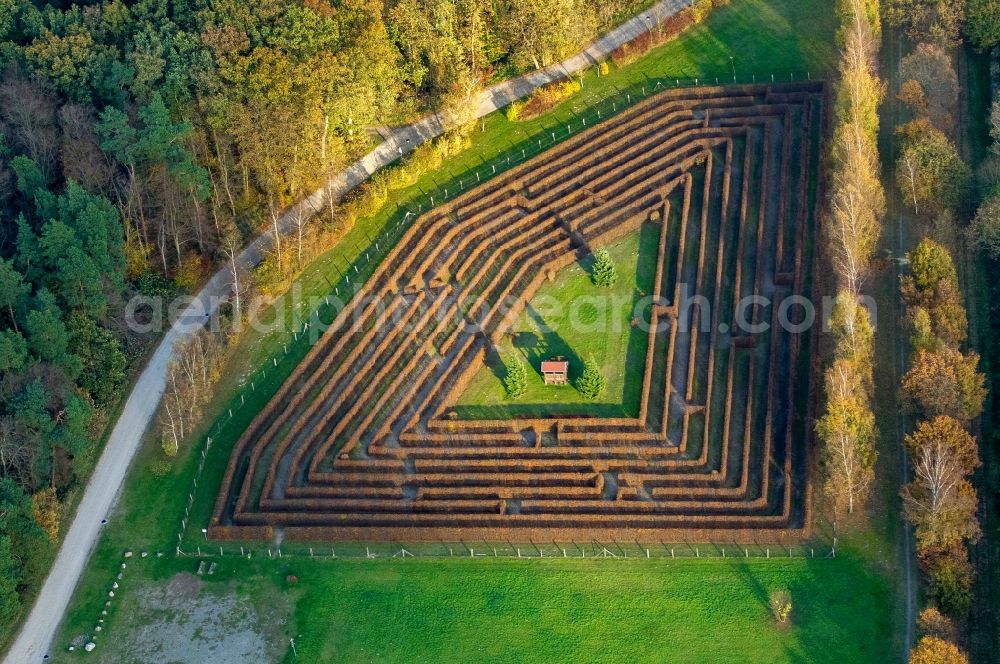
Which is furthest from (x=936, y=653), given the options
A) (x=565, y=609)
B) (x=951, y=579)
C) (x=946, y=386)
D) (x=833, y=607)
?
(x=565, y=609)

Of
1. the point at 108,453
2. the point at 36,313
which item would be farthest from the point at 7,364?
the point at 108,453

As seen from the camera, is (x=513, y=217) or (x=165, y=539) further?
(x=513, y=217)

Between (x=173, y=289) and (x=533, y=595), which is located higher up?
(x=173, y=289)

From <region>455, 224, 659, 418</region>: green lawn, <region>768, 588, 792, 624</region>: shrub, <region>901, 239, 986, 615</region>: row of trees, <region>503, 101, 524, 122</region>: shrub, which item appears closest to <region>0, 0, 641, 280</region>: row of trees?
<region>503, 101, 524, 122</region>: shrub

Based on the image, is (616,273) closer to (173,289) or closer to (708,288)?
(708,288)

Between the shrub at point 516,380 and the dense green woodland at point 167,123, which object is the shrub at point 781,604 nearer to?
the shrub at point 516,380

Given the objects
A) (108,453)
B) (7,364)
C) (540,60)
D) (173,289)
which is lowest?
(108,453)

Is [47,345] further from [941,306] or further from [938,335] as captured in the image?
[941,306]
